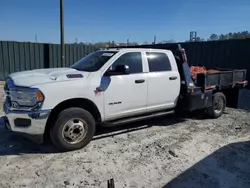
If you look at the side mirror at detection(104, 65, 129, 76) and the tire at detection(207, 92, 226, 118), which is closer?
the side mirror at detection(104, 65, 129, 76)

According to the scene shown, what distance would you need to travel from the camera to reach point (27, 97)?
12.5 feet

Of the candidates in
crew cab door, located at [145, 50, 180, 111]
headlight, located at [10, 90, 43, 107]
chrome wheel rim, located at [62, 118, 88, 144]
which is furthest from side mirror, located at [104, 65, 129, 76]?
headlight, located at [10, 90, 43, 107]

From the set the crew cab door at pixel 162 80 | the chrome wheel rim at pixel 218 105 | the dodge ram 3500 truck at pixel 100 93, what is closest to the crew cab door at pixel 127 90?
the dodge ram 3500 truck at pixel 100 93

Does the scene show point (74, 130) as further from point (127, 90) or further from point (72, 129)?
point (127, 90)

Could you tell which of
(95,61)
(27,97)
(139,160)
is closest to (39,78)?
(27,97)

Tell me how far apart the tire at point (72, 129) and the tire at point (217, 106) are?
368 cm

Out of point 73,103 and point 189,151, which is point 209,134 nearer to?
point 189,151

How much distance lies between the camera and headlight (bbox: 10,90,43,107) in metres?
3.78

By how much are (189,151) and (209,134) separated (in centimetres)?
120

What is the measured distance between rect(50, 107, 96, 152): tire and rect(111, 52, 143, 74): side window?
1344 mm

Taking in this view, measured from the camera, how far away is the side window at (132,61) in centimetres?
486

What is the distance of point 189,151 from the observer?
4.36 meters

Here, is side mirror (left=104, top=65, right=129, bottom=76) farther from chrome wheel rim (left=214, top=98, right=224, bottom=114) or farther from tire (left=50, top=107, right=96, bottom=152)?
chrome wheel rim (left=214, top=98, right=224, bottom=114)

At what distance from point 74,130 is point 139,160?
51.5 inches
